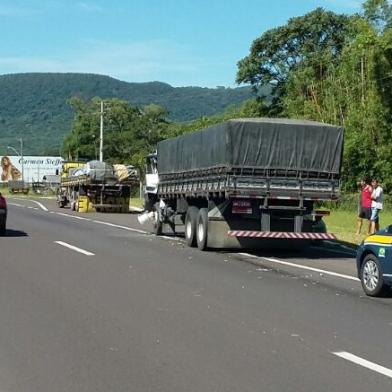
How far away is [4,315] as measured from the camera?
9195 mm

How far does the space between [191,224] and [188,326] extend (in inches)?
408

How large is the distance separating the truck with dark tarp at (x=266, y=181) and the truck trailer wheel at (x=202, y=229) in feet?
0.08

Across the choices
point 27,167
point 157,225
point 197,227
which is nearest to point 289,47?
point 157,225

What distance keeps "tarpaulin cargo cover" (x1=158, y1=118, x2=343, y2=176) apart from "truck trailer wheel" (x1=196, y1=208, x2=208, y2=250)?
1132mm

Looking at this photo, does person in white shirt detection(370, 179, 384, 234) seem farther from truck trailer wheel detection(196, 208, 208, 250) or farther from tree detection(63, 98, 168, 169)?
tree detection(63, 98, 168, 169)

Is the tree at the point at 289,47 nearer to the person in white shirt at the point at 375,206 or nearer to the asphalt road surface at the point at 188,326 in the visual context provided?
the person in white shirt at the point at 375,206

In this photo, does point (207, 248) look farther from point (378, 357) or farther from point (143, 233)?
point (378, 357)

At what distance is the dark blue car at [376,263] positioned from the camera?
1075 centimetres

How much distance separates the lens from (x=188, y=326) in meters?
8.61

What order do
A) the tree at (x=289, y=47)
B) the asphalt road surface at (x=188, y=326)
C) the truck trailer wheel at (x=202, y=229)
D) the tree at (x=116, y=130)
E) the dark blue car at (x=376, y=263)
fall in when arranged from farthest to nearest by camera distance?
the tree at (x=116, y=130) < the tree at (x=289, y=47) < the truck trailer wheel at (x=202, y=229) < the dark blue car at (x=376, y=263) < the asphalt road surface at (x=188, y=326)

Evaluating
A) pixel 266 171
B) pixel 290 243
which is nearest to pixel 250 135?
pixel 266 171

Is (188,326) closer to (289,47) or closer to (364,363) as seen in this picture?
(364,363)

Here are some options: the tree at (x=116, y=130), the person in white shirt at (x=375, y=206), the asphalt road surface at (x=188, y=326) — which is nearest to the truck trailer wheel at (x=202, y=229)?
the asphalt road surface at (x=188, y=326)

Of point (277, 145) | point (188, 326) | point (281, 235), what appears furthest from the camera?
point (277, 145)
